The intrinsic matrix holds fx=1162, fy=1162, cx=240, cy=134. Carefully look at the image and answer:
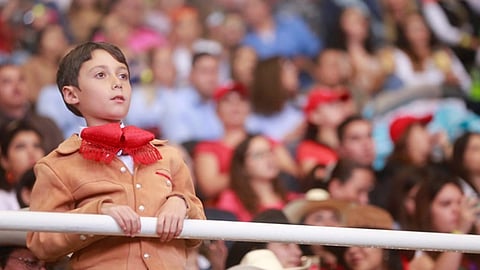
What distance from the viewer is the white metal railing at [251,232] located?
241cm

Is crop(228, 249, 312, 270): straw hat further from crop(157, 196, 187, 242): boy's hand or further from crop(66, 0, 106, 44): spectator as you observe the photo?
crop(66, 0, 106, 44): spectator

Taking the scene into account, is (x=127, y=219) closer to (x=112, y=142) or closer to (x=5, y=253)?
(x=112, y=142)

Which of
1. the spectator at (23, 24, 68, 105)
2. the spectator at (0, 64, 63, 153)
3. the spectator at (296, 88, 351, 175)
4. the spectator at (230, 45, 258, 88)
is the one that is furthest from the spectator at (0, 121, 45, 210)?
the spectator at (230, 45, 258, 88)

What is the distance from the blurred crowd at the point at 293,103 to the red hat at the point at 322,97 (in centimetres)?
1

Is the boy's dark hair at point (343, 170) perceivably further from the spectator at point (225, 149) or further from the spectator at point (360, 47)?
the spectator at point (360, 47)

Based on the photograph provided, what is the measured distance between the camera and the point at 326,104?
18.3 feet

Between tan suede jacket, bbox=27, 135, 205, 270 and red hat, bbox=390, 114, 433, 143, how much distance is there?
2906 millimetres

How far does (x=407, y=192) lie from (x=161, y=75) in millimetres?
1839

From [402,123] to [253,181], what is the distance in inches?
42.8

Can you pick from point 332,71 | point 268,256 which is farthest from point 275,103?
point 268,256

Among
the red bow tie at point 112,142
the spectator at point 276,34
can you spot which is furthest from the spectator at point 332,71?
the red bow tie at point 112,142

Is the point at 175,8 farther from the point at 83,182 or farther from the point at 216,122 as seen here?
the point at 83,182

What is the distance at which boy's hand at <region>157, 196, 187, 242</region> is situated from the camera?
247 centimetres

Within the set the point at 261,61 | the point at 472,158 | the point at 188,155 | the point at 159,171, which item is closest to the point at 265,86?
the point at 261,61
